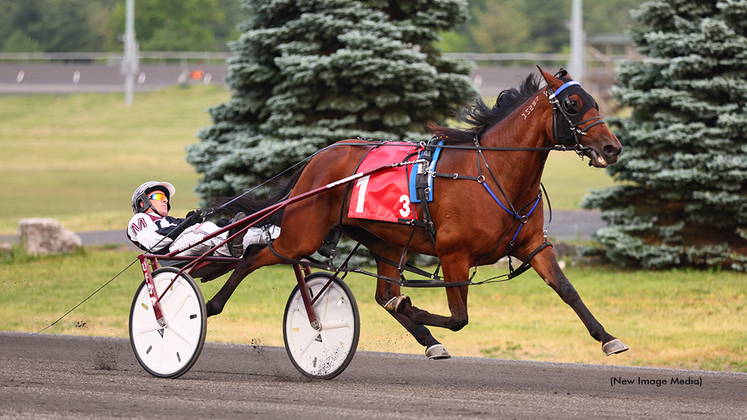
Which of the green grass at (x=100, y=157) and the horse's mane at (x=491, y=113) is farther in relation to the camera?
the green grass at (x=100, y=157)

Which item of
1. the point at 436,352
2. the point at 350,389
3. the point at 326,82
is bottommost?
the point at 350,389

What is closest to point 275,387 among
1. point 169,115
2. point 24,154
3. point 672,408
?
point 672,408

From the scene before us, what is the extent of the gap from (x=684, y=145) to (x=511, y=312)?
12.1 feet

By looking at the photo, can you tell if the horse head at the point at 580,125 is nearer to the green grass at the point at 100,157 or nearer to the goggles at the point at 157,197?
the goggles at the point at 157,197

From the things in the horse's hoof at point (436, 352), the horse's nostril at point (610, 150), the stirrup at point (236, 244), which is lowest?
the horse's hoof at point (436, 352)

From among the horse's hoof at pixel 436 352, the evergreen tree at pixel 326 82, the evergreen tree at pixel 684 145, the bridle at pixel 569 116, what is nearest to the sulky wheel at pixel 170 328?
the horse's hoof at pixel 436 352

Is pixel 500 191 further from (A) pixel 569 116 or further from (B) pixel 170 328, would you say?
(B) pixel 170 328

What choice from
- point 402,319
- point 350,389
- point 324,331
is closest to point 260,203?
point 324,331

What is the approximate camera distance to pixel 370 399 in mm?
5820

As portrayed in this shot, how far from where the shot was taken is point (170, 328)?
6699 millimetres

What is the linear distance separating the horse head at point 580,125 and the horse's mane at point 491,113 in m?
0.35

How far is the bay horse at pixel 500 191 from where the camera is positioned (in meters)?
5.96

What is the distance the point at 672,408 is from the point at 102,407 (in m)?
3.37

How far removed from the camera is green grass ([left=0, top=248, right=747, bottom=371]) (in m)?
8.97
